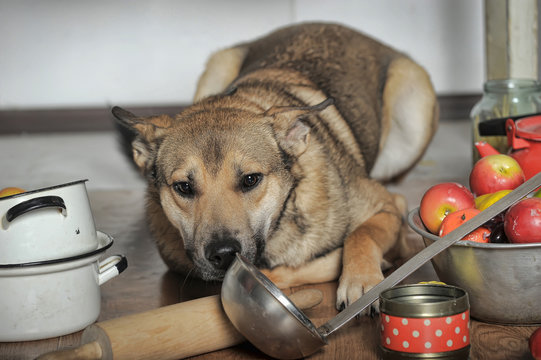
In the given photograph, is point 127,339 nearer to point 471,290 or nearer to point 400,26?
point 471,290

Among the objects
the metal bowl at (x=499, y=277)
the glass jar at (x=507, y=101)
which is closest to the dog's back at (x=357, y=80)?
the glass jar at (x=507, y=101)

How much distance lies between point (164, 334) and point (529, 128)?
1.52 metres

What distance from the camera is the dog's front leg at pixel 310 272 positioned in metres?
2.39

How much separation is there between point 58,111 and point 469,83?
155 inches

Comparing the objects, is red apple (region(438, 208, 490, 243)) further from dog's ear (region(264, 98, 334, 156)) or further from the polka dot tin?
dog's ear (region(264, 98, 334, 156))

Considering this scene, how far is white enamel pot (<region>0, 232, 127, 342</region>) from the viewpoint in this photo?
1930 millimetres

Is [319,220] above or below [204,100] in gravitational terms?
below

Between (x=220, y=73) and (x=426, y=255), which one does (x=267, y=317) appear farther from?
(x=220, y=73)

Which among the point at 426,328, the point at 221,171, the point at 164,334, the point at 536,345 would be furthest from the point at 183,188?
the point at 536,345

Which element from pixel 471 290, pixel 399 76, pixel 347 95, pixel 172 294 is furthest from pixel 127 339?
pixel 399 76

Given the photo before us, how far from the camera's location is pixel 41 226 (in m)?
1.93

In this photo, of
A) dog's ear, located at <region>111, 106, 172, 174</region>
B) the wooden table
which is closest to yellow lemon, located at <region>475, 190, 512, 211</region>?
the wooden table

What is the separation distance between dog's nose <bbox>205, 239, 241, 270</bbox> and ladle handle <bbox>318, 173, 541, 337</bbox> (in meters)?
0.35

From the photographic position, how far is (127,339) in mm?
1696
